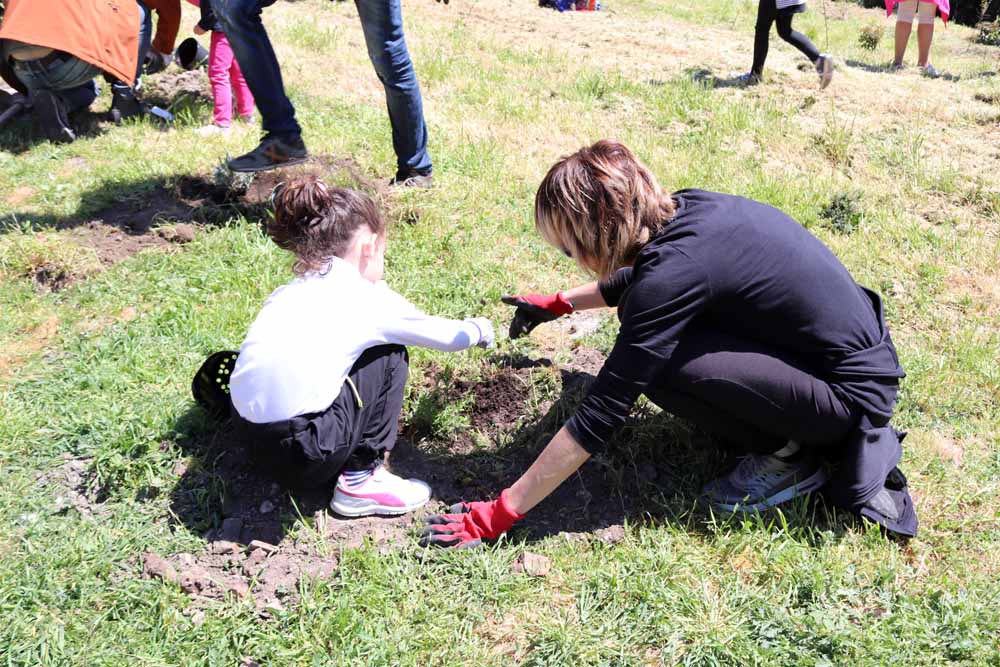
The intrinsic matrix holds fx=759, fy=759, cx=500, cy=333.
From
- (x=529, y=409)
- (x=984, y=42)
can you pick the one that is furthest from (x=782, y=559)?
(x=984, y=42)

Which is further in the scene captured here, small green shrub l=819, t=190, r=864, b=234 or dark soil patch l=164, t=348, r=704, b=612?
small green shrub l=819, t=190, r=864, b=234

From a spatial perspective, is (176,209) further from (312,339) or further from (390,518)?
(390,518)

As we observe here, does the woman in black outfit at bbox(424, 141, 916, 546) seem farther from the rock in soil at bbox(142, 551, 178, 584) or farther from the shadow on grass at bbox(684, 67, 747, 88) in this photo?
the shadow on grass at bbox(684, 67, 747, 88)

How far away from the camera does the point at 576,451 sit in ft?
7.19

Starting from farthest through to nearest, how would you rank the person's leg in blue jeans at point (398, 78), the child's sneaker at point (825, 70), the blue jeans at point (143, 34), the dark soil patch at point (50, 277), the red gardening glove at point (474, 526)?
1. the child's sneaker at point (825, 70)
2. the blue jeans at point (143, 34)
3. the person's leg in blue jeans at point (398, 78)
4. the dark soil patch at point (50, 277)
5. the red gardening glove at point (474, 526)

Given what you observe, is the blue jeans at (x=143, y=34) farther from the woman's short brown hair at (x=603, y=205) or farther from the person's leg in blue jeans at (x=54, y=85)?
the woman's short brown hair at (x=603, y=205)

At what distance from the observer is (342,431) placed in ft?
7.73

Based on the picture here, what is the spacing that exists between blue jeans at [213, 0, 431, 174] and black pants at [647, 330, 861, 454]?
234 cm

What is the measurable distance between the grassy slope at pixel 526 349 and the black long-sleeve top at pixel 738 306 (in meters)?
0.51

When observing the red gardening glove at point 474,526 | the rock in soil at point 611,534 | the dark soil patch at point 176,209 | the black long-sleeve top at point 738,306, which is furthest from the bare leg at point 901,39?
the red gardening glove at point 474,526

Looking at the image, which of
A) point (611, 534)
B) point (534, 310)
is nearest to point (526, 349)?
point (534, 310)

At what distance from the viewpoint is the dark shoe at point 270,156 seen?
3.93m

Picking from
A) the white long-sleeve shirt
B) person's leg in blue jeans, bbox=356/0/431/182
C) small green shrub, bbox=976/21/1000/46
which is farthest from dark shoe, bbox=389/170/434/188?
small green shrub, bbox=976/21/1000/46

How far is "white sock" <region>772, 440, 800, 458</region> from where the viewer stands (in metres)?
2.44
